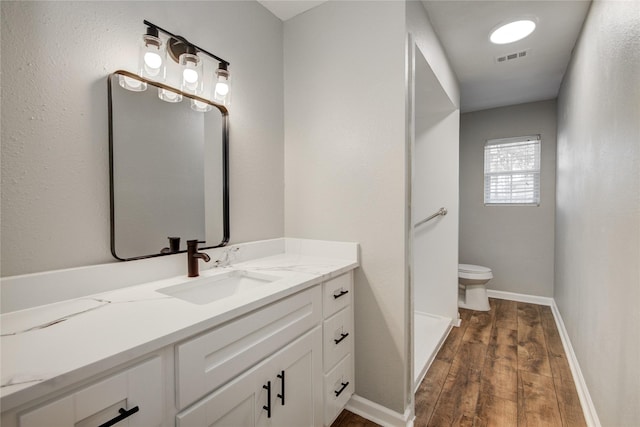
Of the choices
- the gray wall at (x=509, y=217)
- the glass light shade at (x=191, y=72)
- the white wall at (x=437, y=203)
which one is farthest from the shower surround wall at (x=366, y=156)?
the gray wall at (x=509, y=217)

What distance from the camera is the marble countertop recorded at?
1.87 feet

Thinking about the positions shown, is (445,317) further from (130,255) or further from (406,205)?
(130,255)

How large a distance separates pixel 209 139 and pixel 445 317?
2564 millimetres

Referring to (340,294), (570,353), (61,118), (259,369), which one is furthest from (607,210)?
(61,118)

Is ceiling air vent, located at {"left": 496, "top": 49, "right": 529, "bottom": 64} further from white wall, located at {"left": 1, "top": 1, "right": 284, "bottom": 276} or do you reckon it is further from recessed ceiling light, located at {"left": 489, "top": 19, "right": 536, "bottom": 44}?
white wall, located at {"left": 1, "top": 1, "right": 284, "bottom": 276}

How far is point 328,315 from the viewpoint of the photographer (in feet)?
4.57

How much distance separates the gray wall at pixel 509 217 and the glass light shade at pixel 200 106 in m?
3.33

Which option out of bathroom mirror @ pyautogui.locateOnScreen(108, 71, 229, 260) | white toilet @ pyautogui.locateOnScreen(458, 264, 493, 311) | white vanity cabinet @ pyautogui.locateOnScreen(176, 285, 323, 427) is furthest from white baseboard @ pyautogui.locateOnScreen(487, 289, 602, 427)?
bathroom mirror @ pyautogui.locateOnScreen(108, 71, 229, 260)

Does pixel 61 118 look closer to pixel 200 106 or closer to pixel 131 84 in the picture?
pixel 131 84

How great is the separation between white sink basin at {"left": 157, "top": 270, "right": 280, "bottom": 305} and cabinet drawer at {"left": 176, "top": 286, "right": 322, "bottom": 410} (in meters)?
0.21

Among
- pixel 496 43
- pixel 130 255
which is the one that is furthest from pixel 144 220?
pixel 496 43

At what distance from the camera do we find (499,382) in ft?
6.20

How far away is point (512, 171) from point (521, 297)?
59.2 inches

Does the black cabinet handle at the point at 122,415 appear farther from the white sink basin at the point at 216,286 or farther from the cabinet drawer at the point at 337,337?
the cabinet drawer at the point at 337,337
